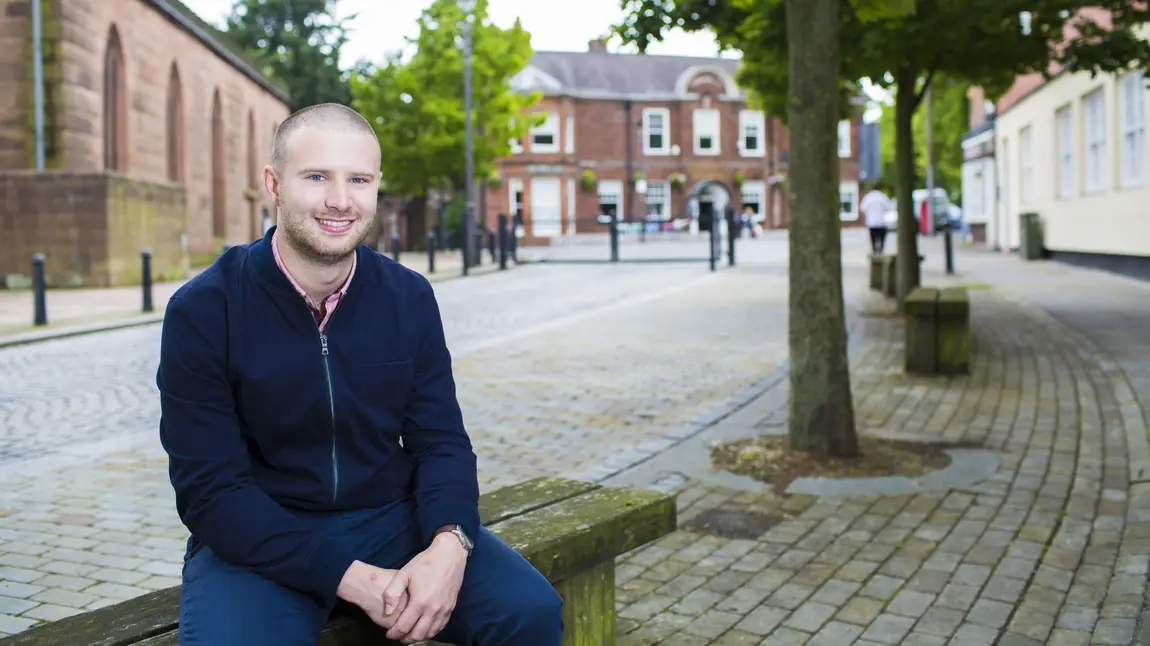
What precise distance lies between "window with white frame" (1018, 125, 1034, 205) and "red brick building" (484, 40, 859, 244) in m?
26.1

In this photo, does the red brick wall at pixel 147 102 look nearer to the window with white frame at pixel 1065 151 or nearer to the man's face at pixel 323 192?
the window with white frame at pixel 1065 151

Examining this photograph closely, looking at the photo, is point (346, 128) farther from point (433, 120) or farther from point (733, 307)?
point (433, 120)

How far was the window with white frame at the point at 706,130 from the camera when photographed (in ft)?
187

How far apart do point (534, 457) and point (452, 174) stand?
1418 inches

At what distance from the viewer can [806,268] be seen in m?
5.96

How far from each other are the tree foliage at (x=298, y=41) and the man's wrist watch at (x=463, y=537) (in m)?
46.1

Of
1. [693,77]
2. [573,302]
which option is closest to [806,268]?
[573,302]

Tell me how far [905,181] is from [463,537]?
11.6 meters

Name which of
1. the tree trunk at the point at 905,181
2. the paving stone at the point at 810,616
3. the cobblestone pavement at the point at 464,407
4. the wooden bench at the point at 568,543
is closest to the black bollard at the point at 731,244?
the cobblestone pavement at the point at 464,407

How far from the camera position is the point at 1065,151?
24078mm

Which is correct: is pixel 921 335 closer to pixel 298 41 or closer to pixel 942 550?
pixel 942 550

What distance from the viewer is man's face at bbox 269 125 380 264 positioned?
7.70ft

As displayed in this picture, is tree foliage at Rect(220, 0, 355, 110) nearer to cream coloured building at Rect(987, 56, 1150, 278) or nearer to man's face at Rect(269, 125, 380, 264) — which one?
cream coloured building at Rect(987, 56, 1150, 278)

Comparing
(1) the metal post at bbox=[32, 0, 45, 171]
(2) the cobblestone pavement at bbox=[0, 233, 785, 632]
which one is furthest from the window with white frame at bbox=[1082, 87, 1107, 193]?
(1) the metal post at bbox=[32, 0, 45, 171]
